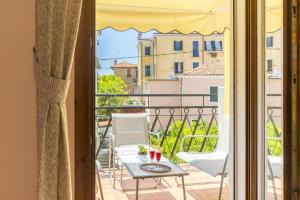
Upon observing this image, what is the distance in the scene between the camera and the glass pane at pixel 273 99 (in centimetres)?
190

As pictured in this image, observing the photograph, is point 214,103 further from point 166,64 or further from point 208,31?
point 208,31

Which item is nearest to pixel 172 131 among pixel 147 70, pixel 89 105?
pixel 147 70

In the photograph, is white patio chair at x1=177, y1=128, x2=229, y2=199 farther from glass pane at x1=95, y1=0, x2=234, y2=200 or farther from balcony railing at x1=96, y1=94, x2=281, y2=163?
balcony railing at x1=96, y1=94, x2=281, y2=163

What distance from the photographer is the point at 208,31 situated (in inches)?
128

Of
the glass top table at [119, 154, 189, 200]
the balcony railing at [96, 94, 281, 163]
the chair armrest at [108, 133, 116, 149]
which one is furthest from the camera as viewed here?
the balcony railing at [96, 94, 281, 163]

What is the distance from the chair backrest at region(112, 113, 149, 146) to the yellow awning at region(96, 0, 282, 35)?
1262mm

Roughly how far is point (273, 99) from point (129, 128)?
7.17 ft

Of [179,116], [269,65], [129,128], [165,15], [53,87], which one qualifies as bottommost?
[129,128]

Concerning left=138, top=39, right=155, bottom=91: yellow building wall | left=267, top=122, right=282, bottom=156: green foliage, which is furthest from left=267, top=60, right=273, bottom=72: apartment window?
left=138, top=39, right=155, bottom=91: yellow building wall

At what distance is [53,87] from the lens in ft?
4.76

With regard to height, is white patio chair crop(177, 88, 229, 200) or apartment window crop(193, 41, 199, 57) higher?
apartment window crop(193, 41, 199, 57)

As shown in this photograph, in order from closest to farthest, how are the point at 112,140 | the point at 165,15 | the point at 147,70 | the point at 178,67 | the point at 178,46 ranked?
1. the point at 165,15
2. the point at 112,140
3. the point at 147,70
4. the point at 178,46
5. the point at 178,67

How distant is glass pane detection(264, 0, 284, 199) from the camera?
190 cm

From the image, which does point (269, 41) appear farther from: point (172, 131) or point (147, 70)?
point (172, 131)
